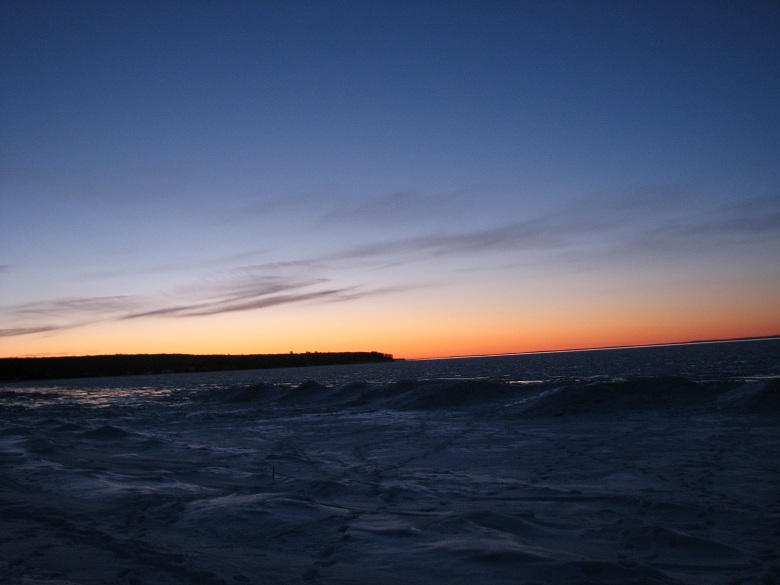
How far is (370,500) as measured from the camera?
28.6ft

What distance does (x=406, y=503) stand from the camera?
845 centimetres

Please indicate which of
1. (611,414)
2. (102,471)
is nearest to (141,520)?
(102,471)

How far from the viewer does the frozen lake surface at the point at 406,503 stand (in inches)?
226

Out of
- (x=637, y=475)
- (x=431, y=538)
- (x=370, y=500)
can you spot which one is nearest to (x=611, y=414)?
(x=637, y=475)

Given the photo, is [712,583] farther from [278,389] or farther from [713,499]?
[278,389]

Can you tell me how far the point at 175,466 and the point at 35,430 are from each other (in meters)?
11.0

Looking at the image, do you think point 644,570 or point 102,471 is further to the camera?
point 102,471

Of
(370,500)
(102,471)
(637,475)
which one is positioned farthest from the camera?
(102,471)

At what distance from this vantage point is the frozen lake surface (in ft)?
18.8

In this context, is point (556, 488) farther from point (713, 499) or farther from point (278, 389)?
point (278, 389)

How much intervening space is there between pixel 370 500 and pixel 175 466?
18.8 feet

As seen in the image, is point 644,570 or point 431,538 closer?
point 644,570

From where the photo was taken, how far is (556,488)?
9172 millimetres

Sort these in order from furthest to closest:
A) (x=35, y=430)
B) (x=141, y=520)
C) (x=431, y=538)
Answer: (x=35, y=430) → (x=141, y=520) → (x=431, y=538)
